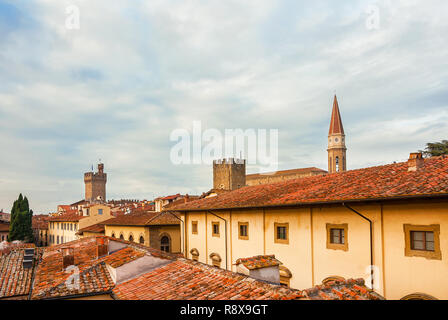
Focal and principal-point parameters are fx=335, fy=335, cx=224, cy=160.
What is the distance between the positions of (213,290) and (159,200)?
34.0 m

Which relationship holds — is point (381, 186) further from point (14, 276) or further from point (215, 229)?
point (14, 276)

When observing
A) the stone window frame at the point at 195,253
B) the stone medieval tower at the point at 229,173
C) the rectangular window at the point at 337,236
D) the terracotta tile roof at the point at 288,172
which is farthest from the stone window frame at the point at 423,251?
the terracotta tile roof at the point at 288,172

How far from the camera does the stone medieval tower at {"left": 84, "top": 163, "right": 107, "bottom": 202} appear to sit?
11969cm

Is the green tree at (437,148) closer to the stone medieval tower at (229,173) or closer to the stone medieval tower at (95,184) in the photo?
the stone medieval tower at (229,173)

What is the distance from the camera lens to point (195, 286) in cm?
940

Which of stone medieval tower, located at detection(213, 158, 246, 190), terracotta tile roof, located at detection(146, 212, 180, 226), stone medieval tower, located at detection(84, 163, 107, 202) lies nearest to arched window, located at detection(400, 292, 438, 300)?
terracotta tile roof, located at detection(146, 212, 180, 226)

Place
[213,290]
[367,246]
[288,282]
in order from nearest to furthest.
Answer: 1. [213,290]
2. [367,246]
3. [288,282]

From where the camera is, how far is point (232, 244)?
18.4 metres

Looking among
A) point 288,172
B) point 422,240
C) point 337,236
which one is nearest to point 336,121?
point 288,172

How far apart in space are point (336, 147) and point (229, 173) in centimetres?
3623
